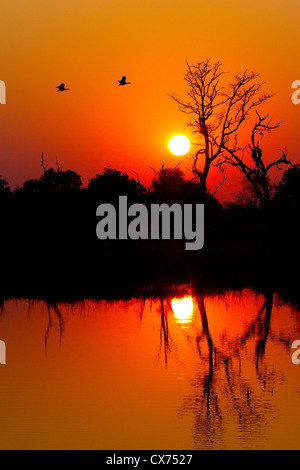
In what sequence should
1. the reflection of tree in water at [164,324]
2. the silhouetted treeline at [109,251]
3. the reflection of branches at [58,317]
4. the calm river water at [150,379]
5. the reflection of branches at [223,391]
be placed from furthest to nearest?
the silhouetted treeline at [109,251] < the reflection of branches at [58,317] < the reflection of tree in water at [164,324] < the reflection of branches at [223,391] < the calm river water at [150,379]

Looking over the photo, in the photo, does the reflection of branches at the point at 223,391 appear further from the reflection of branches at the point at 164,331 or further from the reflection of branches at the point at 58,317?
the reflection of branches at the point at 58,317

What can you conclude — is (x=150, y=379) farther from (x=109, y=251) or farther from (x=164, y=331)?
(x=109, y=251)

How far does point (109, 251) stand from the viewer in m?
39.0

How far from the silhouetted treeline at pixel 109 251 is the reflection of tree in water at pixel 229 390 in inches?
482

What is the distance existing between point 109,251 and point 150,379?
24877mm

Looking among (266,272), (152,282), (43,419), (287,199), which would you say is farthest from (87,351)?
(287,199)

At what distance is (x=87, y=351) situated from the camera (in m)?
17.0

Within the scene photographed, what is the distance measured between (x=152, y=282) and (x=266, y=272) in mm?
7033

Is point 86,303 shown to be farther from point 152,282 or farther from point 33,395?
point 33,395

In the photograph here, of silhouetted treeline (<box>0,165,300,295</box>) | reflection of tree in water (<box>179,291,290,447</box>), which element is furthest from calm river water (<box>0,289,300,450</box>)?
silhouetted treeline (<box>0,165,300,295</box>)

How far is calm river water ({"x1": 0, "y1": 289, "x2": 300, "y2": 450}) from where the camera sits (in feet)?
35.9

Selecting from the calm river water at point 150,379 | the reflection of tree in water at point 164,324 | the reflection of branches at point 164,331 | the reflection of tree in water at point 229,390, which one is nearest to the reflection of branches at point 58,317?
the calm river water at point 150,379

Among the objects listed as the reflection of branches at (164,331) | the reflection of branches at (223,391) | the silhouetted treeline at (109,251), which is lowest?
the reflection of branches at (223,391)

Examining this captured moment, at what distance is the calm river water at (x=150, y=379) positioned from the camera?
10938 millimetres
